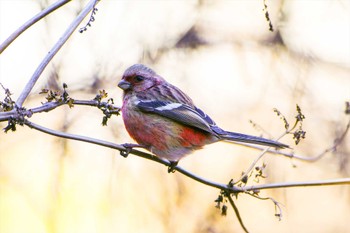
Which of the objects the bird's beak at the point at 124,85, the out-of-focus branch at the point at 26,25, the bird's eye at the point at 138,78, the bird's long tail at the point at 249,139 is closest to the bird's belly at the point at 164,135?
the bird's long tail at the point at 249,139

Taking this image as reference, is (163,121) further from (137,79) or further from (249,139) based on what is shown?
(249,139)

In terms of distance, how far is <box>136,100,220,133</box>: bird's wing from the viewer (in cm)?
508

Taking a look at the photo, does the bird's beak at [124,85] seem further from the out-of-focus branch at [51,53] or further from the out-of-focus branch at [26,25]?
the out-of-focus branch at [26,25]

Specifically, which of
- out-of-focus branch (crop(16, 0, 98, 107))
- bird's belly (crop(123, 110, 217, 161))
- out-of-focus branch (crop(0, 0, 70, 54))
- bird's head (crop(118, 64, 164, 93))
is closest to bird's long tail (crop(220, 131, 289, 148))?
bird's belly (crop(123, 110, 217, 161))

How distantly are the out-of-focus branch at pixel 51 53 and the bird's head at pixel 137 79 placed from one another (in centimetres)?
191

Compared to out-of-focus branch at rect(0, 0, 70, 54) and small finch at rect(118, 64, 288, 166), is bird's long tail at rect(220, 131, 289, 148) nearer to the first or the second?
small finch at rect(118, 64, 288, 166)

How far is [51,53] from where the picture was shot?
3311mm

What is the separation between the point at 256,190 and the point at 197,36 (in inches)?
146

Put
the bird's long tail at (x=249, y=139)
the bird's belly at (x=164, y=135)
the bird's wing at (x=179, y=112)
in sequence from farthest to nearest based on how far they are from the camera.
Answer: the bird's wing at (x=179, y=112) → the bird's belly at (x=164, y=135) → the bird's long tail at (x=249, y=139)

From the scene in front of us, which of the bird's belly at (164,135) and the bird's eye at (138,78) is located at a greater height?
the bird's eye at (138,78)

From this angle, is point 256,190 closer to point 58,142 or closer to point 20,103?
point 20,103

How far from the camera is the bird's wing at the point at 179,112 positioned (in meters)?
5.08

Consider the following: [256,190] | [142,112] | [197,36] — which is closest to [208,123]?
[142,112]

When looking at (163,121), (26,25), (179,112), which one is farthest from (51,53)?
(179,112)
